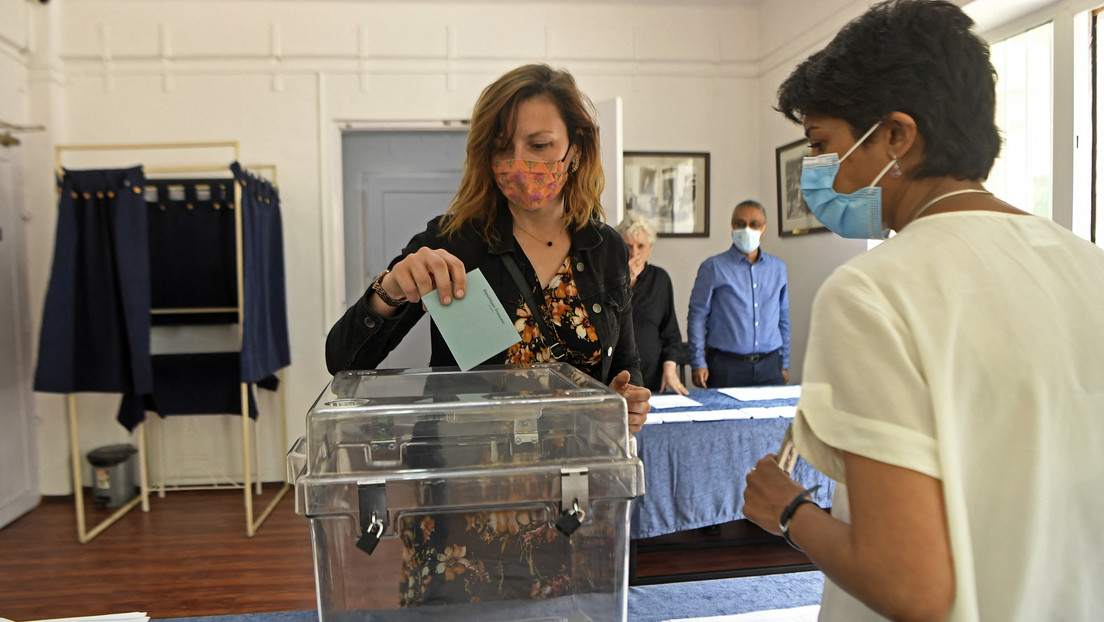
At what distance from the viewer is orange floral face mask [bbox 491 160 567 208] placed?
1101 mm

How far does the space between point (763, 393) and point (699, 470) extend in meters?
0.61

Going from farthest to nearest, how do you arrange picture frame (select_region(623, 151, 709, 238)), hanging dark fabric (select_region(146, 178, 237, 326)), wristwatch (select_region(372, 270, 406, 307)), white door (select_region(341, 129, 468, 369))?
white door (select_region(341, 129, 468, 369)), picture frame (select_region(623, 151, 709, 238)), hanging dark fabric (select_region(146, 178, 237, 326)), wristwatch (select_region(372, 270, 406, 307))

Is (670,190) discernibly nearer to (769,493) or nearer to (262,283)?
(262,283)

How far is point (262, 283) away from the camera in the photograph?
11.5 feet

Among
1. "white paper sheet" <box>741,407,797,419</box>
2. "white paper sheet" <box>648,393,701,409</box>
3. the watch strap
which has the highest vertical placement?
the watch strap

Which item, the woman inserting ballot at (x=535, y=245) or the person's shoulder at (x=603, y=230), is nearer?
the woman inserting ballot at (x=535, y=245)

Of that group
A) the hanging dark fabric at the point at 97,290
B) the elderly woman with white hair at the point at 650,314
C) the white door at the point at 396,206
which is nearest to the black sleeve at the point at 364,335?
the elderly woman with white hair at the point at 650,314

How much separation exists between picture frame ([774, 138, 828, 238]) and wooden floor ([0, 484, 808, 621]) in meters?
1.81

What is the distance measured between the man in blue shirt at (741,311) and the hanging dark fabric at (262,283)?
7.58 ft

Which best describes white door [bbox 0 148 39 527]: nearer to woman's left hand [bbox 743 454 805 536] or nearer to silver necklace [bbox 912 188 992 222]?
woman's left hand [bbox 743 454 805 536]

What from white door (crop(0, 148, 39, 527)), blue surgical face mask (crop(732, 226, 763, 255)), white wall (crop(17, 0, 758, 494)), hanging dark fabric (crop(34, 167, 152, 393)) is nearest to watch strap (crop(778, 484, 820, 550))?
blue surgical face mask (crop(732, 226, 763, 255))

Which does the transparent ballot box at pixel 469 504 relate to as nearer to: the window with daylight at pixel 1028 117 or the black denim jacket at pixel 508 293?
the black denim jacket at pixel 508 293

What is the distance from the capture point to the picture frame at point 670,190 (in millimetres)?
4332

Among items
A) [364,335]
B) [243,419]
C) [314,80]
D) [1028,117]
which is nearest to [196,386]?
[243,419]
